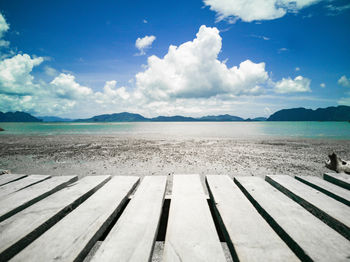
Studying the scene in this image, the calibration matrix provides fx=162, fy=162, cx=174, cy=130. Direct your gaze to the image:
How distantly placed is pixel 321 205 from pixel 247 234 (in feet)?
3.04

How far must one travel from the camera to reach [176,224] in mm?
1228

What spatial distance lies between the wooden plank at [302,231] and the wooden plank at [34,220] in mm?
1731

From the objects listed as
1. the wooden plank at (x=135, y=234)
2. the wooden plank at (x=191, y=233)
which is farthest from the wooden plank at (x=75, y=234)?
the wooden plank at (x=191, y=233)

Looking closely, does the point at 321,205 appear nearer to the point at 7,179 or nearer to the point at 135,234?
the point at 135,234

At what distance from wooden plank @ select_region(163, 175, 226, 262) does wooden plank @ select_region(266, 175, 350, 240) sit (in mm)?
987

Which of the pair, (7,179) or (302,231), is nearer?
(302,231)

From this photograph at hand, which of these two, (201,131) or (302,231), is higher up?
(302,231)

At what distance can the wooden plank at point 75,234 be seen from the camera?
0.93m

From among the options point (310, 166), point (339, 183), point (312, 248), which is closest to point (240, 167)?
point (310, 166)

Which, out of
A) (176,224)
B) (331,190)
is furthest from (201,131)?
(176,224)

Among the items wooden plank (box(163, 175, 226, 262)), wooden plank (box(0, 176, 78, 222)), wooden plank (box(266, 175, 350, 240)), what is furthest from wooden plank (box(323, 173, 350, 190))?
wooden plank (box(0, 176, 78, 222))

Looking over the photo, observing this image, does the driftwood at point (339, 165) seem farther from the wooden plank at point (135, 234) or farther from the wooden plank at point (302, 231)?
the wooden plank at point (135, 234)

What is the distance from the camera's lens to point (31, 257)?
91 centimetres

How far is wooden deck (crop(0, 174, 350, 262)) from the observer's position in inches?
37.9
